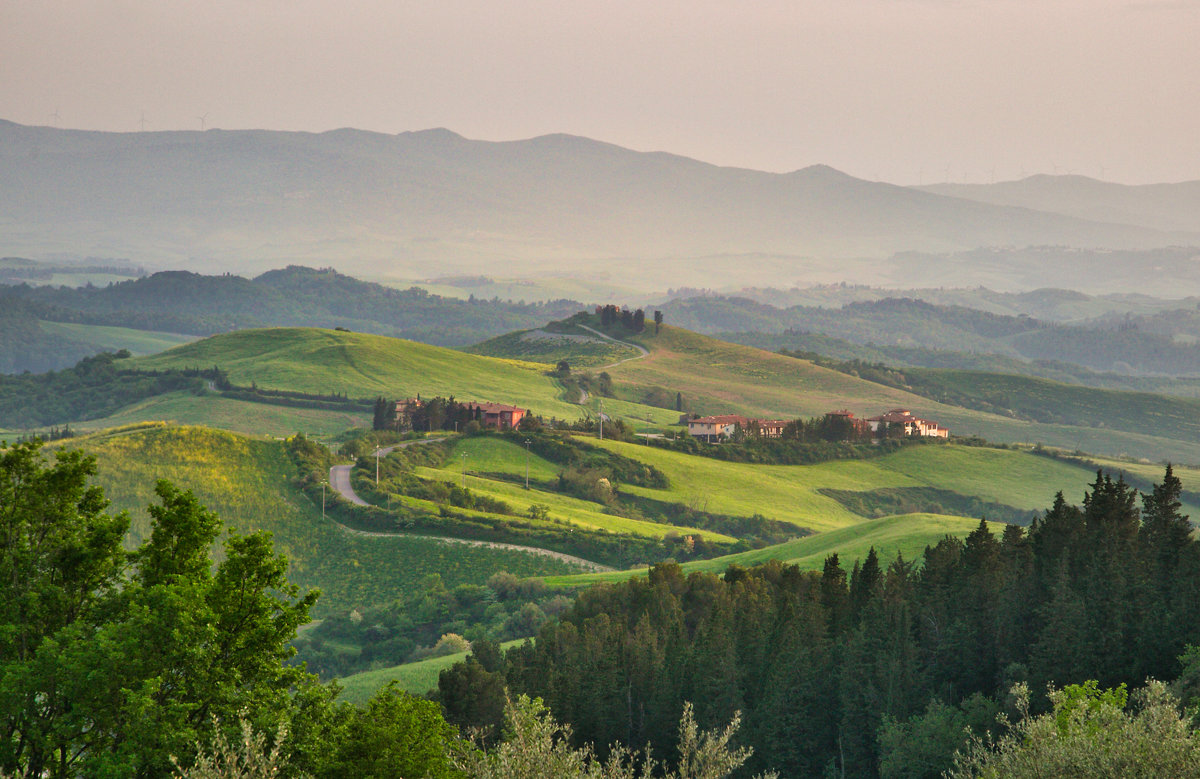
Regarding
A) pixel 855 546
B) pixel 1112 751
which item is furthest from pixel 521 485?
pixel 1112 751

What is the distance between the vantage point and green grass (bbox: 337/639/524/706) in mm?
79188

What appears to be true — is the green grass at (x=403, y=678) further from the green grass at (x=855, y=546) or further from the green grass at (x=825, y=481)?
the green grass at (x=825, y=481)

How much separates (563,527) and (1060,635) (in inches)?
3560

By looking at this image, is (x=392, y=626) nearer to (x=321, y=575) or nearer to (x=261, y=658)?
(x=321, y=575)

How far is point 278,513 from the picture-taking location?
5315 inches

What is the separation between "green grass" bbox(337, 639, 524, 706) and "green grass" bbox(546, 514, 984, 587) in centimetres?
2175

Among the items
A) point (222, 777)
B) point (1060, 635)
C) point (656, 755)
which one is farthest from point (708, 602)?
point (222, 777)

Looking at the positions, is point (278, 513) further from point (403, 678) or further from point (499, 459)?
point (403, 678)

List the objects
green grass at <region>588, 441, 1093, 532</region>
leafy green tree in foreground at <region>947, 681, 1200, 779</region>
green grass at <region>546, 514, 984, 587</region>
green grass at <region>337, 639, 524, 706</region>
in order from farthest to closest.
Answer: green grass at <region>588, 441, 1093, 532</region> < green grass at <region>546, 514, 984, 587</region> < green grass at <region>337, 639, 524, 706</region> < leafy green tree in foreground at <region>947, 681, 1200, 779</region>

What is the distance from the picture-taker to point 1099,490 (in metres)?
66.1

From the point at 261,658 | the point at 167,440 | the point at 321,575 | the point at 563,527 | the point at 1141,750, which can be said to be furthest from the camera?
the point at 167,440

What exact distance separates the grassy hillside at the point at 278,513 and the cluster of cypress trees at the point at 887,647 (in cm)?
5328

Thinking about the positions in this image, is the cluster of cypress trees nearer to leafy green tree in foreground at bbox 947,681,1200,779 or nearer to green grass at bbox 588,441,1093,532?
leafy green tree in foreground at bbox 947,681,1200,779

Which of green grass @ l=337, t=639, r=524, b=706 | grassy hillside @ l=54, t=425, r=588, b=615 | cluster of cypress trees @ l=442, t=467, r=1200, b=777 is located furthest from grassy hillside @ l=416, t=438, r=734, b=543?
Result: cluster of cypress trees @ l=442, t=467, r=1200, b=777
